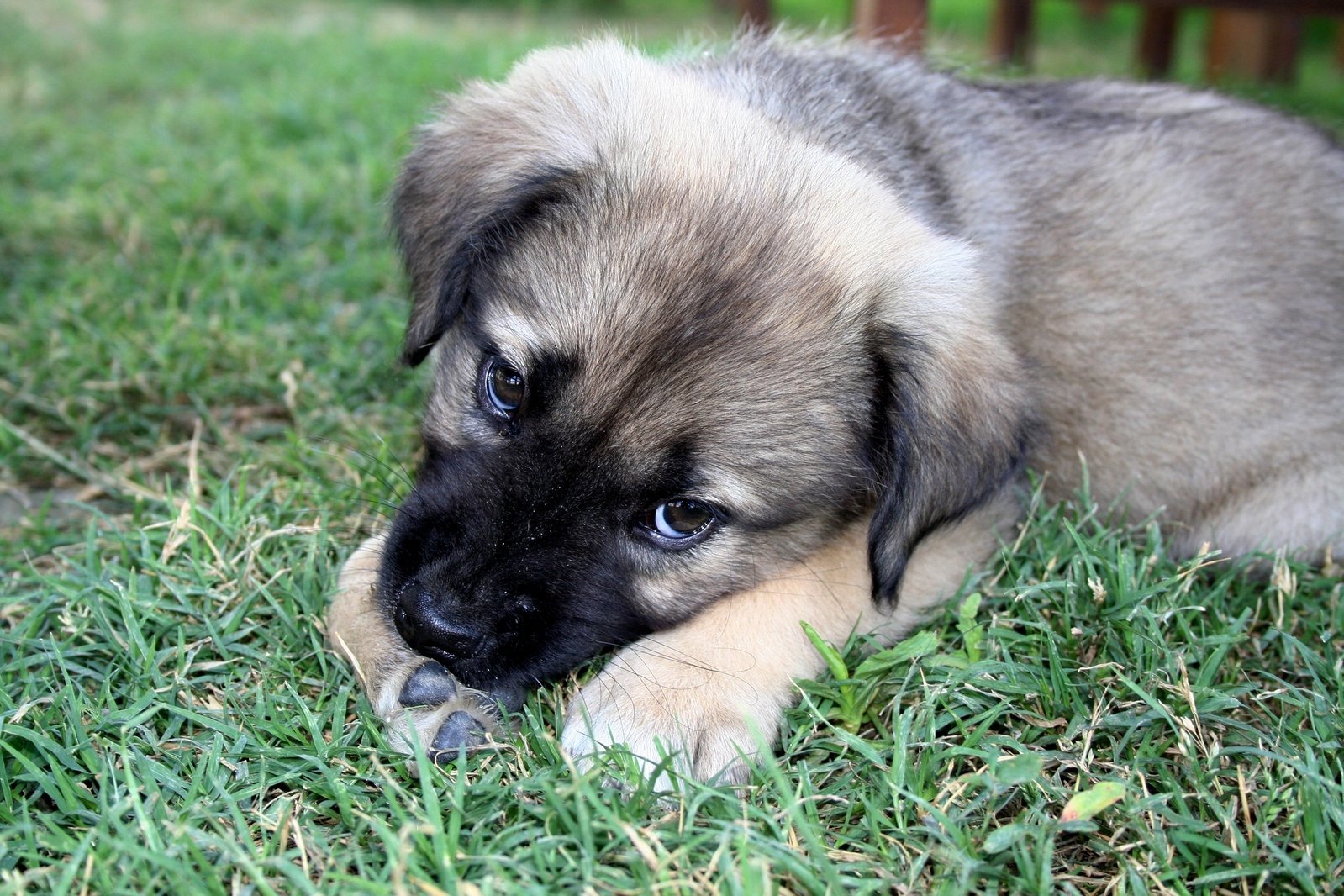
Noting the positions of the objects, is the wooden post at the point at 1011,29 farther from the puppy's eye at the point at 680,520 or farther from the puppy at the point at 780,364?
→ the puppy's eye at the point at 680,520

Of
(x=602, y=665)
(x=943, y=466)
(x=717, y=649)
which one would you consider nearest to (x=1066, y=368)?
(x=943, y=466)

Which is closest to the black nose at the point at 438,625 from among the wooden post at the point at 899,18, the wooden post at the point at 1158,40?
the wooden post at the point at 899,18

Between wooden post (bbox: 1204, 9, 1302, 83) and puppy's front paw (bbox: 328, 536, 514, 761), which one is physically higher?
puppy's front paw (bbox: 328, 536, 514, 761)

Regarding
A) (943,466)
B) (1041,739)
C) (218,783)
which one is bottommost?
(1041,739)

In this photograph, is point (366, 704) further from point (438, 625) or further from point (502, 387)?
point (502, 387)

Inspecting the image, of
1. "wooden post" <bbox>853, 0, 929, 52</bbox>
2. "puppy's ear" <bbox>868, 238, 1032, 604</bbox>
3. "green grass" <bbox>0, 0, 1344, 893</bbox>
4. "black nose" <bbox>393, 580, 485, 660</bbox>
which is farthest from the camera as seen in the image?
"wooden post" <bbox>853, 0, 929, 52</bbox>

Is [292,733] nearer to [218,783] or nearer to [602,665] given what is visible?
[218,783]

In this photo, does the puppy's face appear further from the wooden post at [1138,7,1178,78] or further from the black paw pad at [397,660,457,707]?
the wooden post at [1138,7,1178,78]

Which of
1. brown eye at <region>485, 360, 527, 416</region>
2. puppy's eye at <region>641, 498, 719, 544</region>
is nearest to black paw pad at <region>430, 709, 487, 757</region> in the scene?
puppy's eye at <region>641, 498, 719, 544</region>
